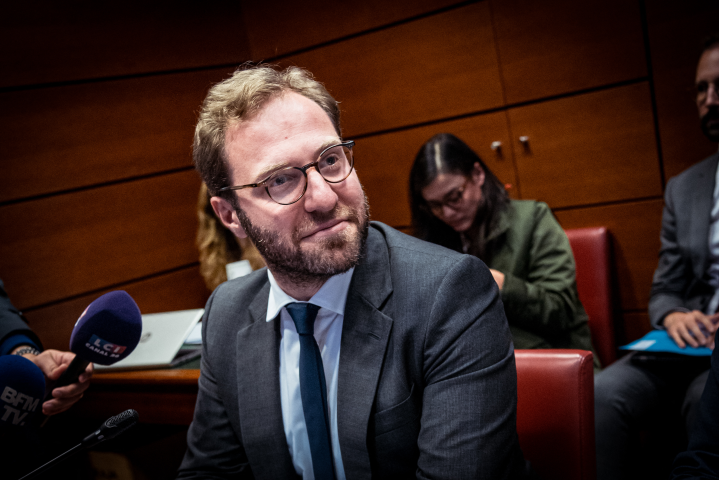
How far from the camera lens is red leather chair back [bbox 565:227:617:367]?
2180mm

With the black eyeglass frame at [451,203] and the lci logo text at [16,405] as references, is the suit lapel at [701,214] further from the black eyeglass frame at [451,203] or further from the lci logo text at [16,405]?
the lci logo text at [16,405]

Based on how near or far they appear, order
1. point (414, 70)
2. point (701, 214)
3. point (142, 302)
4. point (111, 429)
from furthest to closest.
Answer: point (142, 302) < point (414, 70) < point (701, 214) < point (111, 429)

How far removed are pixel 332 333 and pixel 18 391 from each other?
593 millimetres

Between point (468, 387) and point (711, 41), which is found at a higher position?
point (711, 41)

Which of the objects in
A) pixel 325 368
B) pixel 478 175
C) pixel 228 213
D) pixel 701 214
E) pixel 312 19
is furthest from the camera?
pixel 312 19

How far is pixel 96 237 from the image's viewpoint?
275cm

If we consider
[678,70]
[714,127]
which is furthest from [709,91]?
[678,70]

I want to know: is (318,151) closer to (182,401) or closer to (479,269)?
(479,269)

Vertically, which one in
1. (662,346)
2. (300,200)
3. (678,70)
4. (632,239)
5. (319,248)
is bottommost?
(662,346)

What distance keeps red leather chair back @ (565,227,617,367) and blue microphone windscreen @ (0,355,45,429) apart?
6.64 feet

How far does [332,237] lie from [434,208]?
1.12 meters

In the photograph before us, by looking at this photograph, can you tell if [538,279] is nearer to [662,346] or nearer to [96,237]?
[662,346]

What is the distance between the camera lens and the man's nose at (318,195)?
1.07m

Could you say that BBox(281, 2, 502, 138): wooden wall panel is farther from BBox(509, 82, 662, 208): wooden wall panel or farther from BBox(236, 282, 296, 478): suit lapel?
BBox(236, 282, 296, 478): suit lapel
